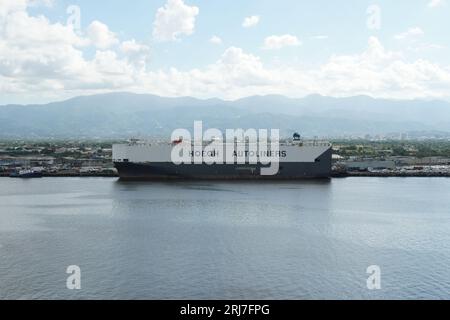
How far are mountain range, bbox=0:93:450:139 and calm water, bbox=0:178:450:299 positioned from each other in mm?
104493

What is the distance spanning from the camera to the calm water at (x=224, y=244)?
587cm

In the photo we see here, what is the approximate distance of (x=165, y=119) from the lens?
154 m

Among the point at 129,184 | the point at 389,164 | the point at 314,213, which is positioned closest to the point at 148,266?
the point at 314,213

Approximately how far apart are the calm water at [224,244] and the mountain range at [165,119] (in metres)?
104

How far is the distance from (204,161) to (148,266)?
435 inches

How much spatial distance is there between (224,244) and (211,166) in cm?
982

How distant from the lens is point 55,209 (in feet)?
37.8
